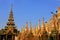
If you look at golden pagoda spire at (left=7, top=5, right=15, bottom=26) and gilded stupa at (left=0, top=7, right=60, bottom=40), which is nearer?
gilded stupa at (left=0, top=7, right=60, bottom=40)

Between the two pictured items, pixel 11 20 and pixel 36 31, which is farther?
pixel 11 20

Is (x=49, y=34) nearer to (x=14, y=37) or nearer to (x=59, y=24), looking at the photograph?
(x=59, y=24)

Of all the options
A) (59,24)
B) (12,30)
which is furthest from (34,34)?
(12,30)

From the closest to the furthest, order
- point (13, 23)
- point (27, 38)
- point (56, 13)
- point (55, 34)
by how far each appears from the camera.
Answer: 1. point (55, 34)
2. point (27, 38)
3. point (56, 13)
4. point (13, 23)

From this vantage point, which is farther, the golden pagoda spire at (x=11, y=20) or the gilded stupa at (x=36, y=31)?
the golden pagoda spire at (x=11, y=20)

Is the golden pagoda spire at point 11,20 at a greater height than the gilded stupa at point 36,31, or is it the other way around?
the golden pagoda spire at point 11,20

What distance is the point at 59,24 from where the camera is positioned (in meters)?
38.0

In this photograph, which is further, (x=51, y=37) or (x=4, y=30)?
(x=4, y=30)

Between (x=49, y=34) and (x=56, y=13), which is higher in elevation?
(x=56, y=13)

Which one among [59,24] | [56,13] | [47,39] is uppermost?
[56,13]

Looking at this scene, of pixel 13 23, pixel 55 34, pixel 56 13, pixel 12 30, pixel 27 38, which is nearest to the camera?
pixel 55 34

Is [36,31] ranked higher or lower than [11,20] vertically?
lower

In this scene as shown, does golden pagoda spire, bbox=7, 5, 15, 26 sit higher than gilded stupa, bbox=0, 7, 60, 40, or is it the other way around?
golden pagoda spire, bbox=7, 5, 15, 26

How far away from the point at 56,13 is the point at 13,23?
1300 cm
